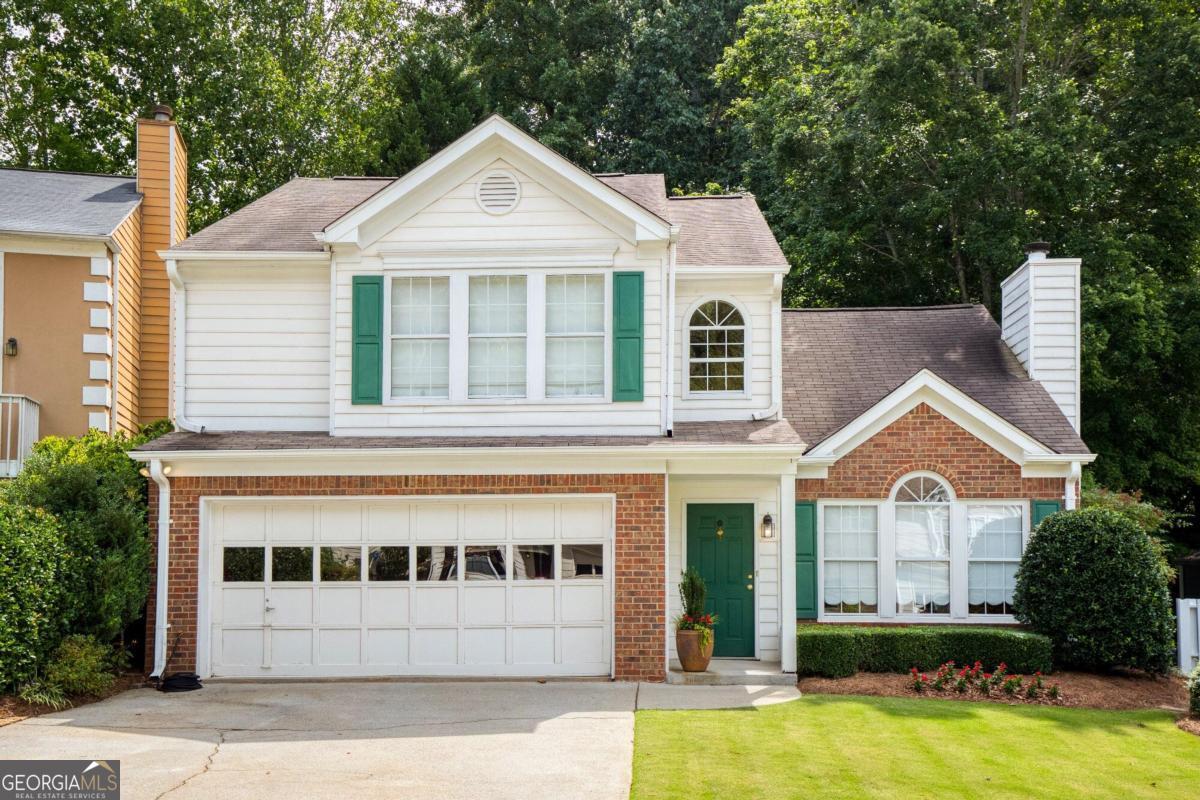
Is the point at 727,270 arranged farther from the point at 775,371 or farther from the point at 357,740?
the point at 357,740

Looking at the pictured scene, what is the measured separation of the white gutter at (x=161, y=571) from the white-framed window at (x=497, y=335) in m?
3.85

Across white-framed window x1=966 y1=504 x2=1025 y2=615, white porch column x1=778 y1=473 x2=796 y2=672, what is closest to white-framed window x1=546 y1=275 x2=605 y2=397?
white porch column x1=778 y1=473 x2=796 y2=672

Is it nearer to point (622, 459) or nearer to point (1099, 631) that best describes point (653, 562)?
point (622, 459)

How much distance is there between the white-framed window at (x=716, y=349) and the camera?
15.5 m

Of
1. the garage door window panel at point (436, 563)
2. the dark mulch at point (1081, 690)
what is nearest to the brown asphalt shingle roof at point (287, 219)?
the garage door window panel at point (436, 563)

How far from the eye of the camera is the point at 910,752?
10.1 metres

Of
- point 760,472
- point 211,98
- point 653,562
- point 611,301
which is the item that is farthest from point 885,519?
point 211,98

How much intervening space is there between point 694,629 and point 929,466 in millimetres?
4059

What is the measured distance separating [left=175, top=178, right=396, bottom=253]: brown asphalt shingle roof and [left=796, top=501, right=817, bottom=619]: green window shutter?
726 centimetres

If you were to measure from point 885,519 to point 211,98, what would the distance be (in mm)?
21245

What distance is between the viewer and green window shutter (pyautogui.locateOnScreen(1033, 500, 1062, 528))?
15.3 meters

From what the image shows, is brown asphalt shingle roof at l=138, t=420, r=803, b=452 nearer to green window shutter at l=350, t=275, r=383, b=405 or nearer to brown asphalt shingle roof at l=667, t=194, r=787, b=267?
green window shutter at l=350, t=275, r=383, b=405

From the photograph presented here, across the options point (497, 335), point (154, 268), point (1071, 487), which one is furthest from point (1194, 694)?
point (154, 268)

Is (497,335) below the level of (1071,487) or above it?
above
